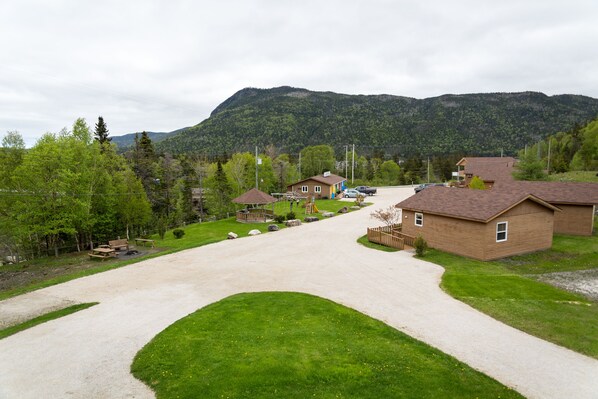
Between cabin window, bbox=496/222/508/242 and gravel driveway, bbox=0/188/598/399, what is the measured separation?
5.51 m

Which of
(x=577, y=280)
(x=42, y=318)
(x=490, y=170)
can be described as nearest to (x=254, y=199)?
(x=42, y=318)

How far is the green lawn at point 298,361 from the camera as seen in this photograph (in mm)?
8203

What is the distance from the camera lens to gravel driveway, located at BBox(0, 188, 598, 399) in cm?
905

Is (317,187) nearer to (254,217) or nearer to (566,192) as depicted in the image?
(254,217)

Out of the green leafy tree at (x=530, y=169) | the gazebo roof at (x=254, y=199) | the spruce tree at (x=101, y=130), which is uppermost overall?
the spruce tree at (x=101, y=130)

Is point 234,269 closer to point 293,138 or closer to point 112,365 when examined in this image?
point 112,365

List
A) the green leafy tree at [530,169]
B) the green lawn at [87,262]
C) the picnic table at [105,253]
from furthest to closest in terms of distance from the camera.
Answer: the green leafy tree at [530,169]
the picnic table at [105,253]
the green lawn at [87,262]

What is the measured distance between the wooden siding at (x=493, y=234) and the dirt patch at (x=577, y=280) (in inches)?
145

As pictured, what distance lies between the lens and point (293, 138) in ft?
449

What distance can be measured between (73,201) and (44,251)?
319 inches

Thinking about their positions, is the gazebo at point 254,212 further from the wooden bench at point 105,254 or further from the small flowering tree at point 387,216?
the wooden bench at point 105,254

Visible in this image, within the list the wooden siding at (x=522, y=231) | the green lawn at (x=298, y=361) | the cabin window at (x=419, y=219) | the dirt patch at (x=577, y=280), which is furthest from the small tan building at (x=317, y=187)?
the green lawn at (x=298, y=361)

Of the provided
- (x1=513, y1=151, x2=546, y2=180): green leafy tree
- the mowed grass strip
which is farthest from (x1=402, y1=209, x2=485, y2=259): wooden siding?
(x1=513, y1=151, x2=546, y2=180): green leafy tree

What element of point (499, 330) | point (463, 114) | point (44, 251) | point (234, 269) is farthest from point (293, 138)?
point (499, 330)
